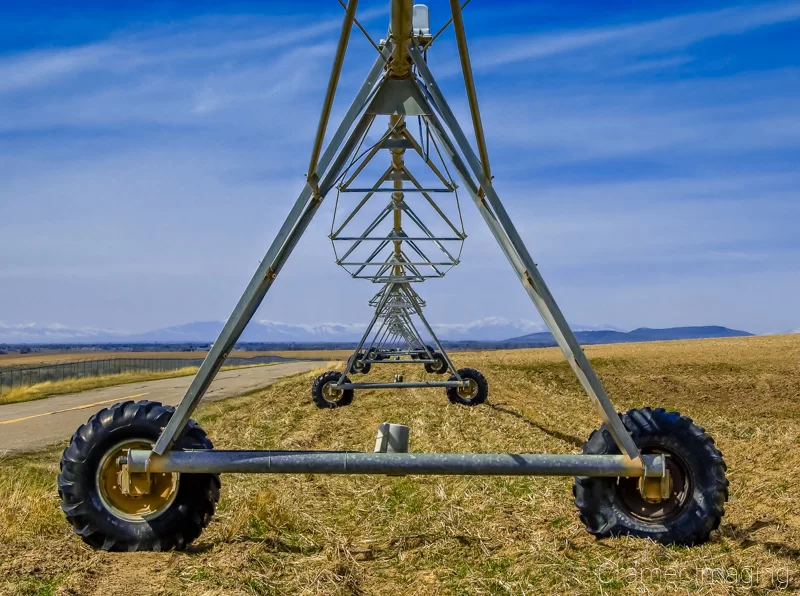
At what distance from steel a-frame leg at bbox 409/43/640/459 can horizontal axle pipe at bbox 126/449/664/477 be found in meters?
0.17

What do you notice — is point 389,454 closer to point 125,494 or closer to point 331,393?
point 125,494

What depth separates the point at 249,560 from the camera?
487 cm

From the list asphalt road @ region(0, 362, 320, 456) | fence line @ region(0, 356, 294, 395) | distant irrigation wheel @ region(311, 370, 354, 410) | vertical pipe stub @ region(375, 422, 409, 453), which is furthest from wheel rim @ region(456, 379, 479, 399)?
fence line @ region(0, 356, 294, 395)

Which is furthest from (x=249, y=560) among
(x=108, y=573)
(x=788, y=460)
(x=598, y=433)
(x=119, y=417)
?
(x=788, y=460)

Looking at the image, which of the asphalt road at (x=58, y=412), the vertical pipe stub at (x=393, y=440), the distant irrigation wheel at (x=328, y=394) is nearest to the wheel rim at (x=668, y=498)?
the vertical pipe stub at (x=393, y=440)

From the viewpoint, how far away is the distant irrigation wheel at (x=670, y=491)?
5.03 metres

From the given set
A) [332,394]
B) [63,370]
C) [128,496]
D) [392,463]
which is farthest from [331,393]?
[63,370]

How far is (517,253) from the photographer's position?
502 cm

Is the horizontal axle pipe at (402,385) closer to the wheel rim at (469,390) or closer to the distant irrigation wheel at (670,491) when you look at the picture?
the wheel rim at (469,390)

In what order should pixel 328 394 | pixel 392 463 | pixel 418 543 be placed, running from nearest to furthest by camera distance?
1. pixel 392 463
2. pixel 418 543
3. pixel 328 394

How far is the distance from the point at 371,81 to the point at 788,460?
22.1 feet

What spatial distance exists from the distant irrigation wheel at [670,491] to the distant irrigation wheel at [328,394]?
11294 mm

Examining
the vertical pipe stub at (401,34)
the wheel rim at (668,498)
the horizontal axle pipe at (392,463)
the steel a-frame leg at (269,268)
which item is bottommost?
the wheel rim at (668,498)

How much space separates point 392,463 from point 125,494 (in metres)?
1.93
